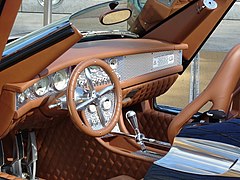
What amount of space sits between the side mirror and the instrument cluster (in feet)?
1.45

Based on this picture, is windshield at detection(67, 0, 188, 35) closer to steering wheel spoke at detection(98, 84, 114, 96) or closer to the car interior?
the car interior

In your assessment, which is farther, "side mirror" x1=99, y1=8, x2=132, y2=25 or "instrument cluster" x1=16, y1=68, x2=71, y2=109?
"side mirror" x1=99, y1=8, x2=132, y2=25

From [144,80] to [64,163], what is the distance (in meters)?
0.74

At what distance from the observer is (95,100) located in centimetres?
323

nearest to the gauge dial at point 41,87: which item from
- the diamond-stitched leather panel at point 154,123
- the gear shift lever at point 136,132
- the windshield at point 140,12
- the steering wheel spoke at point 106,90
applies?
the steering wheel spoke at point 106,90

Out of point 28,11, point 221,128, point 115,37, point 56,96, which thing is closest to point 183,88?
point 115,37

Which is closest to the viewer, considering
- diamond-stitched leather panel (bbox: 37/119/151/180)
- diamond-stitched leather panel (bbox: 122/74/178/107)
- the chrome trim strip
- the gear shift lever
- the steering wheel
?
the chrome trim strip

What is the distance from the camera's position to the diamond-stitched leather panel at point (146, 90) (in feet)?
12.7

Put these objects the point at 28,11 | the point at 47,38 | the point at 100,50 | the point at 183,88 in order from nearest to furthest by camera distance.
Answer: the point at 47,38, the point at 100,50, the point at 183,88, the point at 28,11

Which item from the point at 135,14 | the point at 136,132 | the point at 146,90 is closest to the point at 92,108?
the point at 136,132

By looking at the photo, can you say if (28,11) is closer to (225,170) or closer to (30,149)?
(30,149)

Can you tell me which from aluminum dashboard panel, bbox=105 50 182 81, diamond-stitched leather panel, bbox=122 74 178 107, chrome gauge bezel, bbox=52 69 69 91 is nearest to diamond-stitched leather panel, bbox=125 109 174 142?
diamond-stitched leather panel, bbox=122 74 178 107

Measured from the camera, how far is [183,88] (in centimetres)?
745

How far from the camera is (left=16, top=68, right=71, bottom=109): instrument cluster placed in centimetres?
308
